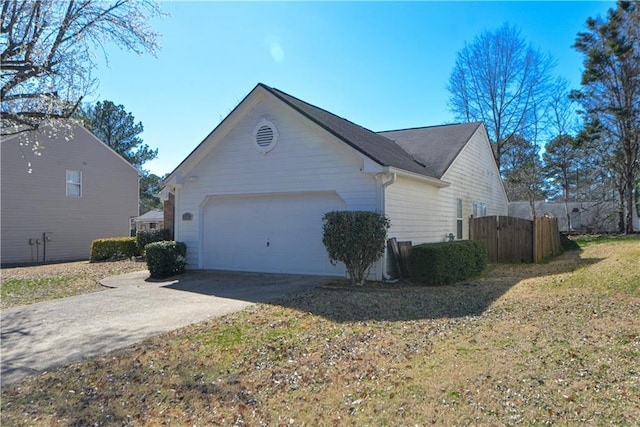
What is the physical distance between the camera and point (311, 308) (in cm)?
763

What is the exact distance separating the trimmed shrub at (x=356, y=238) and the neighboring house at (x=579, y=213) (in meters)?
25.8

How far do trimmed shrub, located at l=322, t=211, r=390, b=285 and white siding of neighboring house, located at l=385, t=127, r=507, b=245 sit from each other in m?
1.03

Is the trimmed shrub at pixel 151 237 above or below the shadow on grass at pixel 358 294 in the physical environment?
above

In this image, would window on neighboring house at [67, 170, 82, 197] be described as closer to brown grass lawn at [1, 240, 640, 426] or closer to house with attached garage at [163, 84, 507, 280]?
house with attached garage at [163, 84, 507, 280]

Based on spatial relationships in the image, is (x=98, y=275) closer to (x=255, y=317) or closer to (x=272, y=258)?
(x=272, y=258)

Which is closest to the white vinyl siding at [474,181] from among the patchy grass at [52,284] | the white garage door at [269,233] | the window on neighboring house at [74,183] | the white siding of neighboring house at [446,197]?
the white siding of neighboring house at [446,197]

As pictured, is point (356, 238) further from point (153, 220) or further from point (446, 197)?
point (153, 220)

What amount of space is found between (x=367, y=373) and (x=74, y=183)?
869 inches

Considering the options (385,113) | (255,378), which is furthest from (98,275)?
(385,113)

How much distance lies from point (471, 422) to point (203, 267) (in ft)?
36.2

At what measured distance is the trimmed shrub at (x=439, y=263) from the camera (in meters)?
10.1

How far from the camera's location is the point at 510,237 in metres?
16.0

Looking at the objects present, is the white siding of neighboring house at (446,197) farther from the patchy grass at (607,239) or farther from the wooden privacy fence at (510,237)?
the patchy grass at (607,239)

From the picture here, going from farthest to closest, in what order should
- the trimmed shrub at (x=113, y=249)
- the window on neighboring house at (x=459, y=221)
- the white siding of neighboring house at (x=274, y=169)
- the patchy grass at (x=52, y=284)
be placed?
the trimmed shrub at (x=113, y=249), the window on neighboring house at (x=459, y=221), the white siding of neighboring house at (x=274, y=169), the patchy grass at (x=52, y=284)
